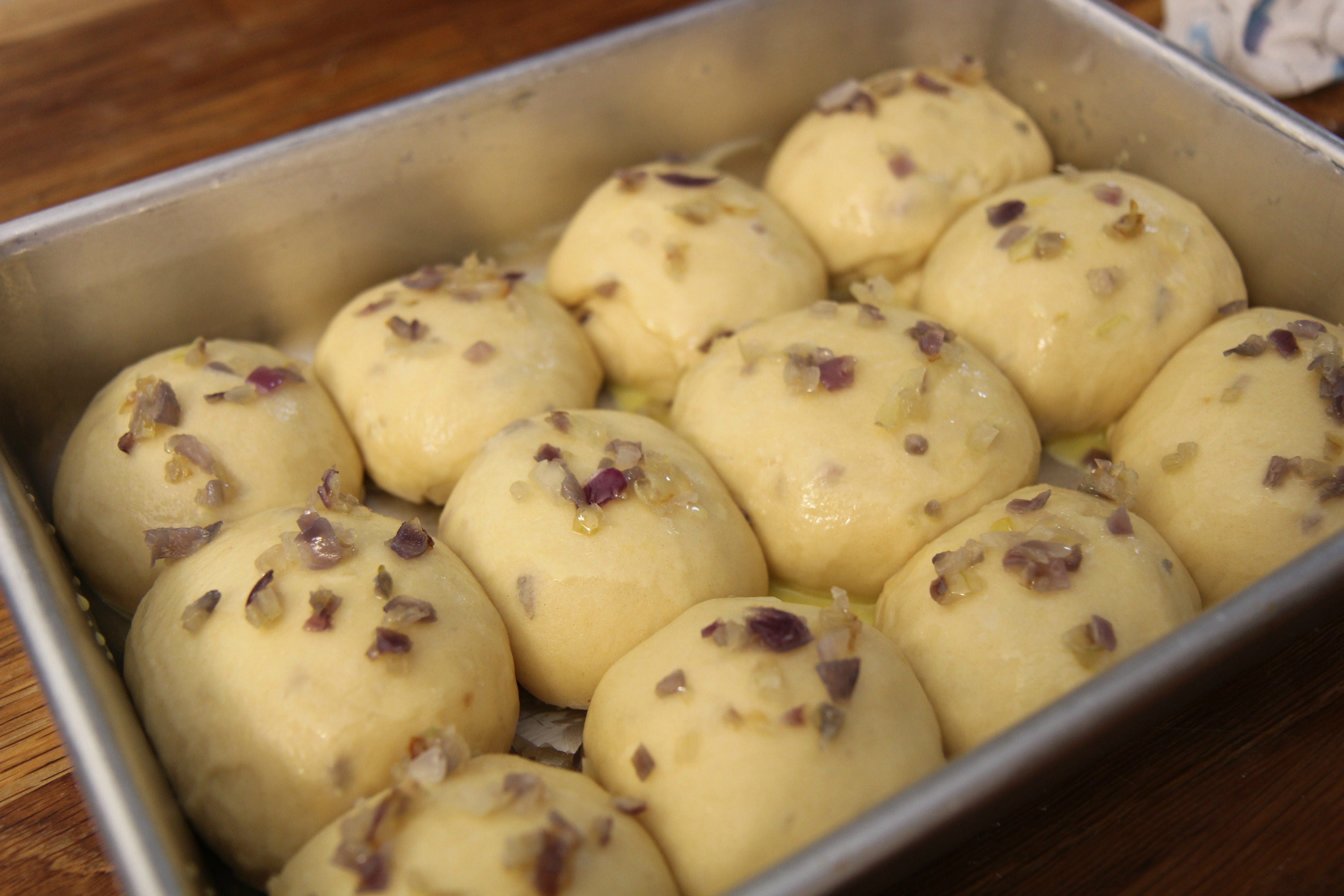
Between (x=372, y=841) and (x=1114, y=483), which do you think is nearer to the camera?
(x=372, y=841)

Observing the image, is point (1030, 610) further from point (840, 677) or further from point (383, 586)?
point (383, 586)

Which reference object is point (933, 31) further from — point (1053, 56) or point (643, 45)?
point (643, 45)

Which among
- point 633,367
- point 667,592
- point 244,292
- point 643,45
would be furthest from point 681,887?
point 643,45

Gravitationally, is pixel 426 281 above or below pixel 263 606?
above

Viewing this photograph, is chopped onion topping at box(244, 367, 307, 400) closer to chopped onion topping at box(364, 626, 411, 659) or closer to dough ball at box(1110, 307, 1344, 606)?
chopped onion topping at box(364, 626, 411, 659)

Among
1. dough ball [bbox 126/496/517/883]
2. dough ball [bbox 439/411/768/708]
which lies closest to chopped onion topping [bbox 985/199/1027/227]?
dough ball [bbox 439/411/768/708]

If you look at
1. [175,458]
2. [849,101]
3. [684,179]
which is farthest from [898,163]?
[175,458]

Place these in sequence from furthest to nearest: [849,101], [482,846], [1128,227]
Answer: [849,101], [1128,227], [482,846]
